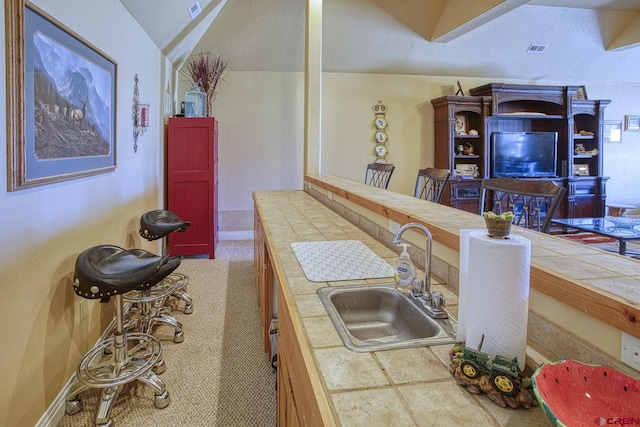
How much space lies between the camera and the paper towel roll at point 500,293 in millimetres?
760

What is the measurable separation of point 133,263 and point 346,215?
1.38m

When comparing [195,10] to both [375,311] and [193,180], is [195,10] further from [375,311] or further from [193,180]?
[375,311]

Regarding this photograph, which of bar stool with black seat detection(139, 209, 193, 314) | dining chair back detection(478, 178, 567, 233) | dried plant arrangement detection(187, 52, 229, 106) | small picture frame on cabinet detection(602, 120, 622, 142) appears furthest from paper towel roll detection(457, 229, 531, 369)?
small picture frame on cabinet detection(602, 120, 622, 142)

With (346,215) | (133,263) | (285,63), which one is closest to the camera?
(133,263)

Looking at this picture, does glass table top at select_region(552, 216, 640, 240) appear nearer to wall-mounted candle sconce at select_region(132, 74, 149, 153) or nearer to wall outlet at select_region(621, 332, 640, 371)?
wall outlet at select_region(621, 332, 640, 371)

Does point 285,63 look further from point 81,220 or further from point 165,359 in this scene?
point 165,359

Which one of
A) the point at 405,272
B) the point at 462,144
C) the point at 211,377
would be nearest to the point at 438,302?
the point at 405,272

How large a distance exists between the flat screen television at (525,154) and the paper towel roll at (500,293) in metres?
5.51

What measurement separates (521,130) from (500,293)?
20.7 feet

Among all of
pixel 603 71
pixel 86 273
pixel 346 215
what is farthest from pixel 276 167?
pixel 603 71

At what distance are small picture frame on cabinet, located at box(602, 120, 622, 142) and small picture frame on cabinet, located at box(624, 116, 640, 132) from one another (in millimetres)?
116

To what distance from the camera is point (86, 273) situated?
1756mm

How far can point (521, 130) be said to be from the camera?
20.1ft

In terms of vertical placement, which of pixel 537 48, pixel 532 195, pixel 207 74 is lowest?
pixel 532 195
